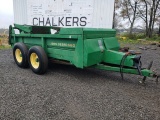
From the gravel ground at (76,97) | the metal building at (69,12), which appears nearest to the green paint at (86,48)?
the gravel ground at (76,97)

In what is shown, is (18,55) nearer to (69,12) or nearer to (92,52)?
(92,52)

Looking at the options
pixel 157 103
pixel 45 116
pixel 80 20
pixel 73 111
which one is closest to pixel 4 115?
pixel 45 116

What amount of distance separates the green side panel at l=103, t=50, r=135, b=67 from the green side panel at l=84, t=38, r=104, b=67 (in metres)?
0.15

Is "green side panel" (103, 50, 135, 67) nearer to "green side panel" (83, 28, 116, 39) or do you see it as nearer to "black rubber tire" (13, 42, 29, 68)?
"green side panel" (83, 28, 116, 39)

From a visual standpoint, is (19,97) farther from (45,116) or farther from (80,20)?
(80,20)

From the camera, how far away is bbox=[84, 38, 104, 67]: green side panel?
12.3 feet

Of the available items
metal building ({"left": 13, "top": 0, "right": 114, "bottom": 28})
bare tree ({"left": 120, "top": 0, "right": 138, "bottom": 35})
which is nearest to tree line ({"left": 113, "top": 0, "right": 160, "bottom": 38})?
bare tree ({"left": 120, "top": 0, "right": 138, "bottom": 35})

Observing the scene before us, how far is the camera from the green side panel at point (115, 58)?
3.84 meters

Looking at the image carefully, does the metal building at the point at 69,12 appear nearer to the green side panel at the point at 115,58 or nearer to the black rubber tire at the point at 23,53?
the black rubber tire at the point at 23,53

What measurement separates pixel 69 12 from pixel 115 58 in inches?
195

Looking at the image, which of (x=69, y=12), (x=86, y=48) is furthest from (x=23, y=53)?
(x=69, y=12)

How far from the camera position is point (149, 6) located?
25.5 m

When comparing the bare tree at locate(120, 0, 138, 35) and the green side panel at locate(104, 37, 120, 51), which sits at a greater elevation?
the bare tree at locate(120, 0, 138, 35)

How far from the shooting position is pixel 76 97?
3.28 m
